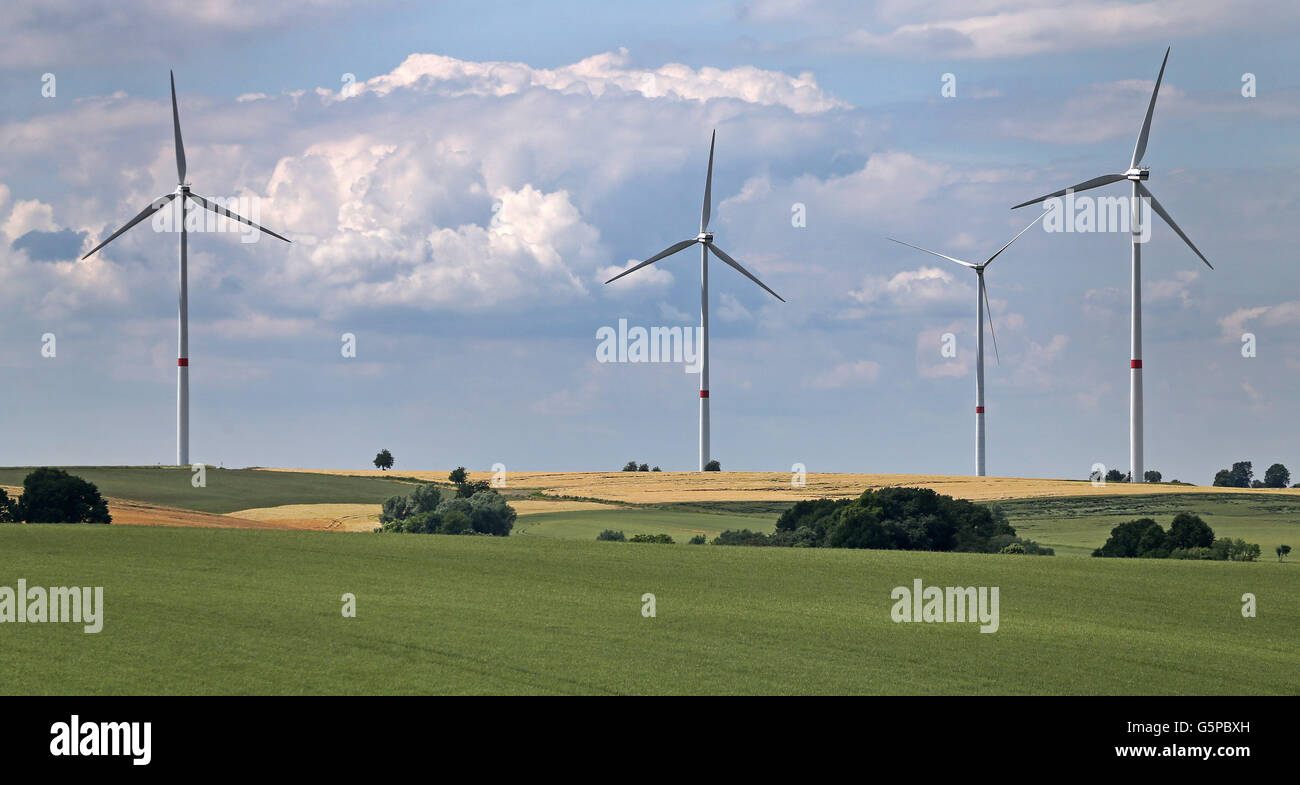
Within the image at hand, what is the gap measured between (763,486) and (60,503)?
45.6 meters

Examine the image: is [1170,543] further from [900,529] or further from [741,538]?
[741,538]

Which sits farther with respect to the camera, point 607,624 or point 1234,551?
point 1234,551

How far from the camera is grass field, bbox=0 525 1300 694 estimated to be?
2383 cm

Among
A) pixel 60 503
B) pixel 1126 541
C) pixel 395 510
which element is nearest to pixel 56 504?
pixel 60 503

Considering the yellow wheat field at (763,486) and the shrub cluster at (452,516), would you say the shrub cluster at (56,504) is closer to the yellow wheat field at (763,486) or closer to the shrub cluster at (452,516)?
the shrub cluster at (452,516)

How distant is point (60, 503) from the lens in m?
63.2

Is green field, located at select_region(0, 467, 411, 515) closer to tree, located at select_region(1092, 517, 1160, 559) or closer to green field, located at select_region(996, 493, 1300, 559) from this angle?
green field, located at select_region(996, 493, 1300, 559)

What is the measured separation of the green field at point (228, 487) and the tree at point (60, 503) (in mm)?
10425

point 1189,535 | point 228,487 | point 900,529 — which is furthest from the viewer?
point 228,487

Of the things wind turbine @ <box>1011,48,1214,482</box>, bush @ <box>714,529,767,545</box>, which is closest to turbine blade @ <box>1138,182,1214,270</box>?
wind turbine @ <box>1011,48,1214,482</box>

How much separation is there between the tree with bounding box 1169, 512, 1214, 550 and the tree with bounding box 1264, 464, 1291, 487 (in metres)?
85.9

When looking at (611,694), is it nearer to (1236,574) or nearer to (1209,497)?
(1236,574)

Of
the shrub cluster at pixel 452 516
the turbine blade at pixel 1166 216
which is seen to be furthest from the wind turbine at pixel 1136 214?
the shrub cluster at pixel 452 516
